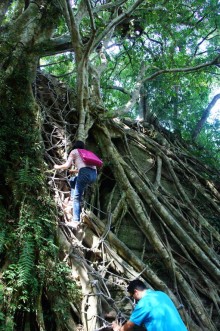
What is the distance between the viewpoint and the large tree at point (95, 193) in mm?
3119

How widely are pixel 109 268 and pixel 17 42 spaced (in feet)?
11.5

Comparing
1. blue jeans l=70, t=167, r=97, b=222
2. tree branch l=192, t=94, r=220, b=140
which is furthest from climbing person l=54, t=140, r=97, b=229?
tree branch l=192, t=94, r=220, b=140

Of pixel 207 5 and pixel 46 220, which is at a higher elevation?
pixel 207 5

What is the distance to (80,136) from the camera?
16.4ft

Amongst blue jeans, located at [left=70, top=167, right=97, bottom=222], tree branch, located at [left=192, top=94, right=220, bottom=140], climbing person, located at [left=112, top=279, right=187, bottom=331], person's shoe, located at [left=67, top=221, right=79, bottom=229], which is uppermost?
tree branch, located at [left=192, top=94, right=220, bottom=140]

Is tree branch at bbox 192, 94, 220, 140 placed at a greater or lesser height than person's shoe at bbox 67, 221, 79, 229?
greater

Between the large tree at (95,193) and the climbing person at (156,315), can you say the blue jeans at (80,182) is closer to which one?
the large tree at (95,193)

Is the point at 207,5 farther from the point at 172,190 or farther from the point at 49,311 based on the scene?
the point at 49,311

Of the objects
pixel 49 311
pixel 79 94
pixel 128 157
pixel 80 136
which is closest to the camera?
pixel 49 311

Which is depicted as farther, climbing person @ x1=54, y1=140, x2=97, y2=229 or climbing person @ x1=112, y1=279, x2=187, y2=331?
climbing person @ x1=54, y1=140, x2=97, y2=229

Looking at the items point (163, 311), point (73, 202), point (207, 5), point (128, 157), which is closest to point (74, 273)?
point (73, 202)

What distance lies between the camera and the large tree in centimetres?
312

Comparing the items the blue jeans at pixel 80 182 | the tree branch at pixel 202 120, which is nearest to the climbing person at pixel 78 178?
the blue jeans at pixel 80 182

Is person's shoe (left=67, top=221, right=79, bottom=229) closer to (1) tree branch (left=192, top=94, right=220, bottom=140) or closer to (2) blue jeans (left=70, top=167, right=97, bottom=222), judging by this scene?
(2) blue jeans (left=70, top=167, right=97, bottom=222)
